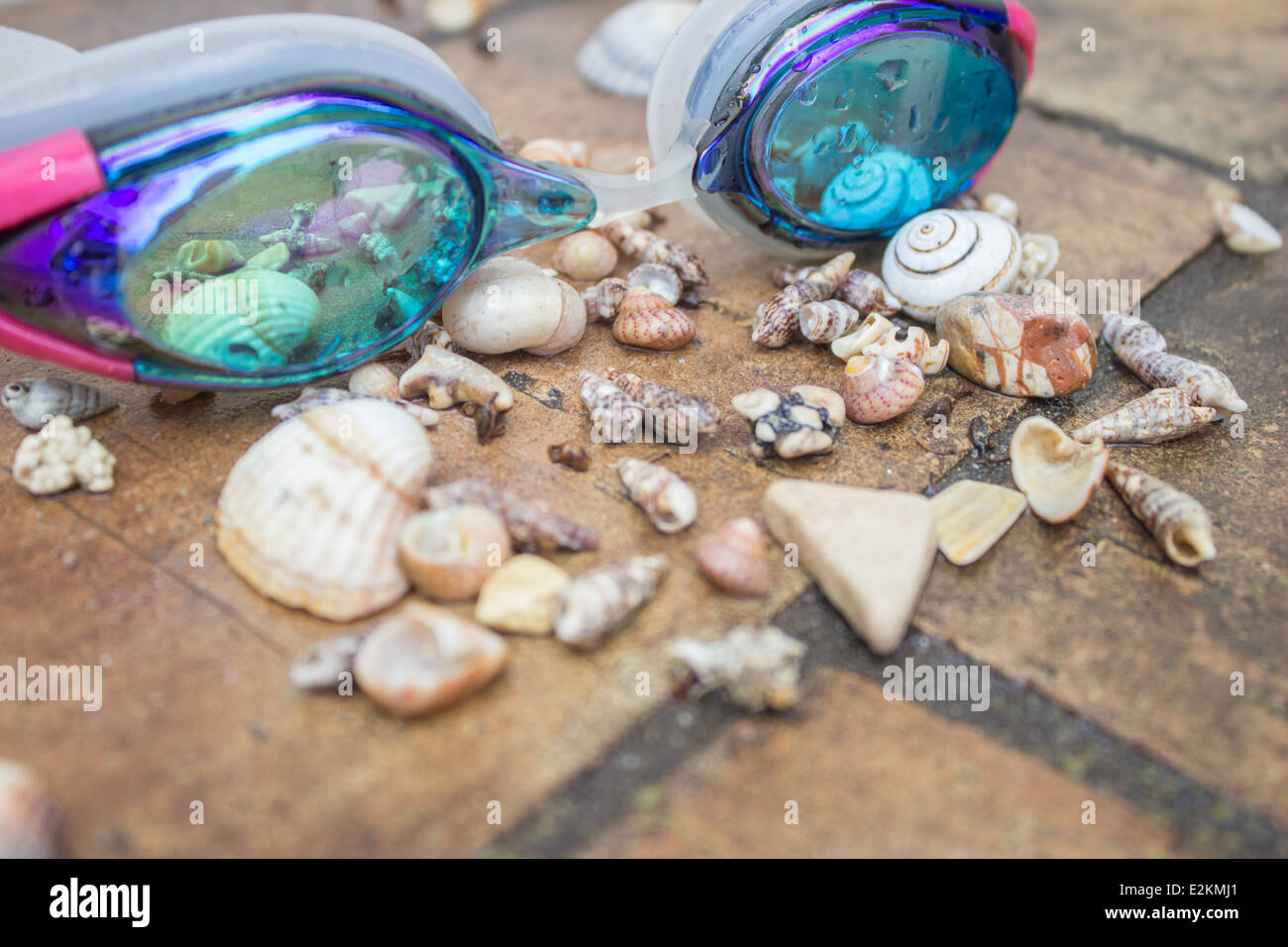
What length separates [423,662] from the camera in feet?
5.29

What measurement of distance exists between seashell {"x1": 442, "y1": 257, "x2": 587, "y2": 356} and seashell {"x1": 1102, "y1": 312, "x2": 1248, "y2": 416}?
4.57ft

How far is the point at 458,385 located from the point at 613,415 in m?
0.36

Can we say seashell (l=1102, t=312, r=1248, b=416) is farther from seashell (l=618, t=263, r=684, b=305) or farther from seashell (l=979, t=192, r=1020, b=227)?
seashell (l=618, t=263, r=684, b=305)

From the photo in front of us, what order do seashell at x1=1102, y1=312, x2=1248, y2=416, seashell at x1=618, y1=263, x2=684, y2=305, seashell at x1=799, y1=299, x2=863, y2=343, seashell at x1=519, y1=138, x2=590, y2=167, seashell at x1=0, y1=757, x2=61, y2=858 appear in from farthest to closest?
1. seashell at x1=519, y1=138, x2=590, y2=167
2. seashell at x1=618, y1=263, x2=684, y2=305
3. seashell at x1=799, y1=299, x2=863, y2=343
4. seashell at x1=1102, y1=312, x2=1248, y2=416
5. seashell at x1=0, y1=757, x2=61, y2=858

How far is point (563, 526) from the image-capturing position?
74.5 inches

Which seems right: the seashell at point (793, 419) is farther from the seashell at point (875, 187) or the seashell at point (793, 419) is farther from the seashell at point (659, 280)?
the seashell at point (875, 187)

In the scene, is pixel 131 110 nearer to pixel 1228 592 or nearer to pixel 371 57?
pixel 371 57

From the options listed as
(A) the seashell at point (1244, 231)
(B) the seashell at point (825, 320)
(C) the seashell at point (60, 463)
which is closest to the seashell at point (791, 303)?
(B) the seashell at point (825, 320)

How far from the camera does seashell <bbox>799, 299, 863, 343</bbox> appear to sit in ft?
7.93

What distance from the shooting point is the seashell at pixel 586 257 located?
2682 mm

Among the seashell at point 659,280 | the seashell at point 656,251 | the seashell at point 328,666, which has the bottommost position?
the seashell at point 328,666

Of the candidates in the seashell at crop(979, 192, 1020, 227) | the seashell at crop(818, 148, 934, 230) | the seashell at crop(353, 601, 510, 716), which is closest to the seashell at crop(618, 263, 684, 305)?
the seashell at crop(818, 148, 934, 230)

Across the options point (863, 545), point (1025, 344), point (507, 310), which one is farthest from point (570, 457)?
point (1025, 344)

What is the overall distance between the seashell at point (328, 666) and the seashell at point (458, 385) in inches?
25.0
